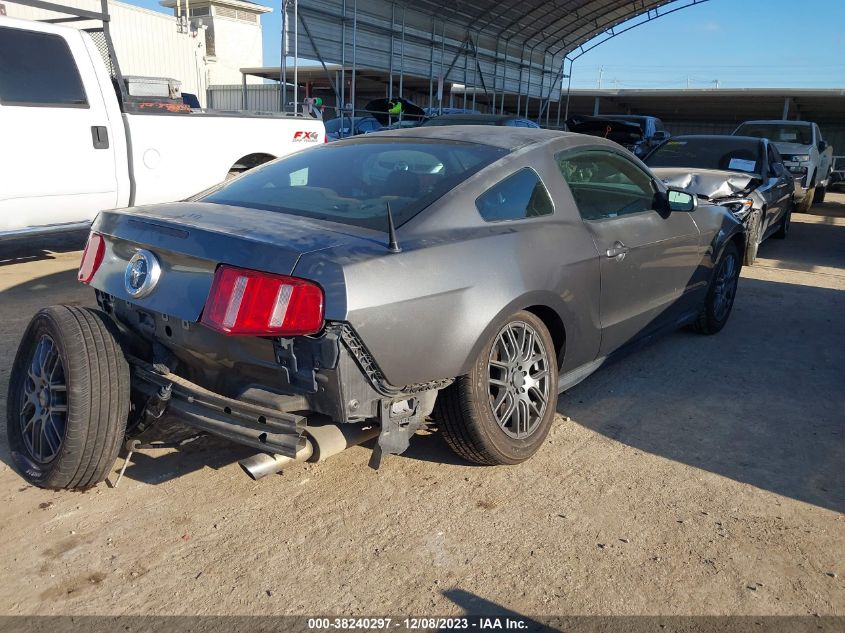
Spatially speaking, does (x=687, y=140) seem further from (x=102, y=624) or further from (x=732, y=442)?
(x=102, y=624)

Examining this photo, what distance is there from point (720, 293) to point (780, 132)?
1110cm

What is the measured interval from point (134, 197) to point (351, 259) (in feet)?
16.1

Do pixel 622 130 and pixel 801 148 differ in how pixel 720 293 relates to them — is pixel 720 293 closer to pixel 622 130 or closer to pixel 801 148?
pixel 801 148

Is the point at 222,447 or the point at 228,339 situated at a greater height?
the point at 228,339

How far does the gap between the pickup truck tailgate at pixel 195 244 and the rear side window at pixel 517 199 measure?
73cm

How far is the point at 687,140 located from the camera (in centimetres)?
963

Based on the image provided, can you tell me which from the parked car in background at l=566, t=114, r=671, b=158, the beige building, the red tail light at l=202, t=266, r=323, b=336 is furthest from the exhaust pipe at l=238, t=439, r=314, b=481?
the beige building

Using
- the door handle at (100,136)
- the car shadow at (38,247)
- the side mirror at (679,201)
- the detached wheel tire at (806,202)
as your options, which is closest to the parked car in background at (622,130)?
the detached wheel tire at (806,202)

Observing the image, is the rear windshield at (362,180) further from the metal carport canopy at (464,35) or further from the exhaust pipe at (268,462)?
the metal carport canopy at (464,35)

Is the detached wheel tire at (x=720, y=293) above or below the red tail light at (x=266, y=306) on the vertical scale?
below

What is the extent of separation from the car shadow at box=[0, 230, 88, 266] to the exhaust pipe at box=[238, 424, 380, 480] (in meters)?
5.73

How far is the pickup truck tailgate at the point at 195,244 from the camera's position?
2.65 meters

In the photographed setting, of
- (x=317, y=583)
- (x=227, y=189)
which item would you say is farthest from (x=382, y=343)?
(x=227, y=189)

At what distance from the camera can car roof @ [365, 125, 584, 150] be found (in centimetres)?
374
